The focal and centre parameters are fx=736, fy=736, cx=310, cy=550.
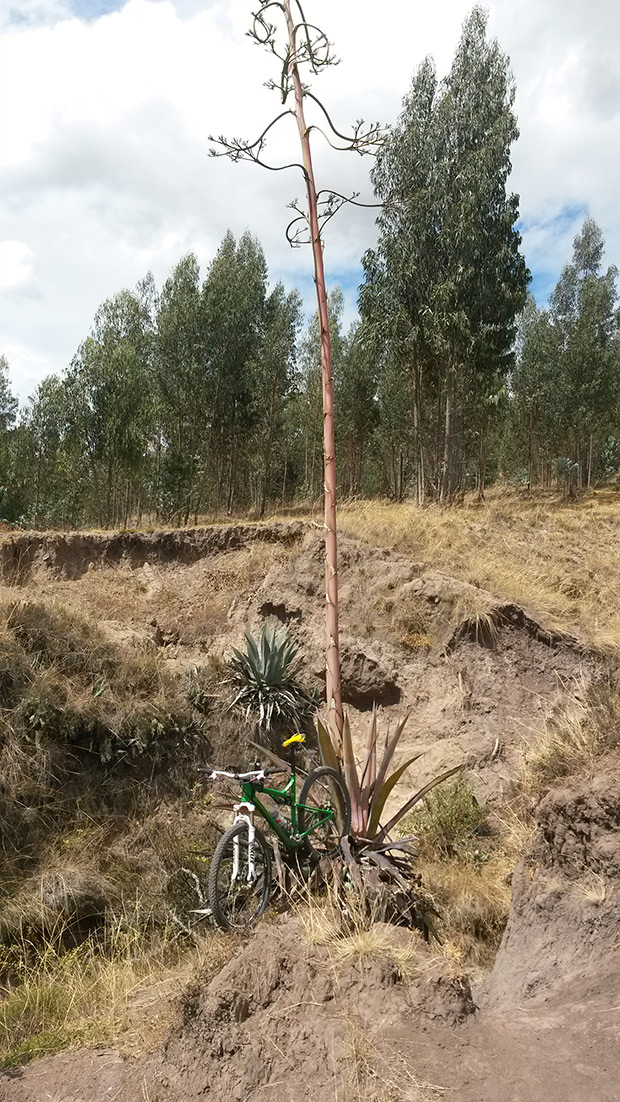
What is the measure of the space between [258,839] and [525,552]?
10.4 metres

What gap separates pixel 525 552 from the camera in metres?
14.1

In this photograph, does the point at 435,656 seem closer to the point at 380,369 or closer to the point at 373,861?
the point at 373,861

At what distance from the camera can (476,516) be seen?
16.4 m

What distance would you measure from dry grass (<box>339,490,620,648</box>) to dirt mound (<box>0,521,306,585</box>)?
211cm

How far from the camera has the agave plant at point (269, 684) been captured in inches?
390

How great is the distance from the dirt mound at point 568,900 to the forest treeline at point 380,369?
49.6 feet

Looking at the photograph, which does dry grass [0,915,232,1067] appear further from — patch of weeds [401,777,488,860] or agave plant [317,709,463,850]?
patch of weeds [401,777,488,860]

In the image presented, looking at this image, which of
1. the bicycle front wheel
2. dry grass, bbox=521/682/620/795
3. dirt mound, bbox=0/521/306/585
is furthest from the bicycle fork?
dirt mound, bbox=0/521/306/585

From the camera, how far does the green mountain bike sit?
4734 mm

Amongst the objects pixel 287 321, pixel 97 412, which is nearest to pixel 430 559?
pixel 97 412

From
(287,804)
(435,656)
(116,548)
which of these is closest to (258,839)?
(287,804)

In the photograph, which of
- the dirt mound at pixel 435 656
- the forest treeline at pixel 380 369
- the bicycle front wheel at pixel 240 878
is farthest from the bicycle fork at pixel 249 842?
the forest treeline at pixel 380 369

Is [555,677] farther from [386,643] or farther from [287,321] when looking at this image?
[287,321]

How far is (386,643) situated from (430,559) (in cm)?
209
